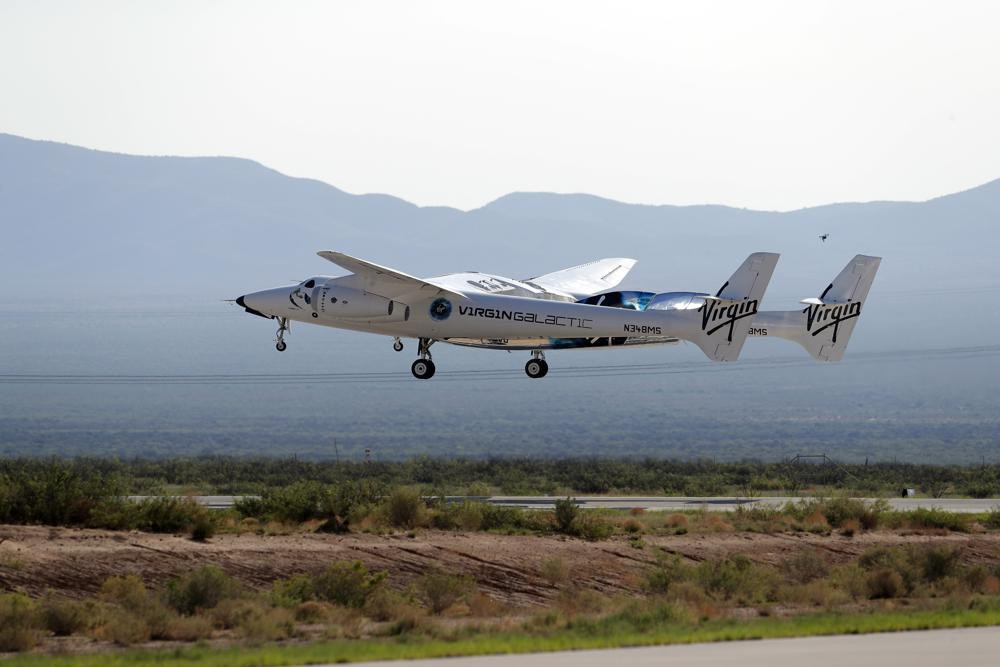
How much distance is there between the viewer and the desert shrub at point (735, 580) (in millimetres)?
32875

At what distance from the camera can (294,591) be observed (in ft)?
99.8

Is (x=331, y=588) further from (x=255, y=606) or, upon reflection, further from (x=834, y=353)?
(x=834, y=353)

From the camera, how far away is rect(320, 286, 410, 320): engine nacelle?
46.8 meters

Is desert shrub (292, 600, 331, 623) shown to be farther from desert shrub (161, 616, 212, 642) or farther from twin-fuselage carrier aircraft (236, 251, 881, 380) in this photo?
twin-fuselage carrier aircraft (236, 251, 881, 380)

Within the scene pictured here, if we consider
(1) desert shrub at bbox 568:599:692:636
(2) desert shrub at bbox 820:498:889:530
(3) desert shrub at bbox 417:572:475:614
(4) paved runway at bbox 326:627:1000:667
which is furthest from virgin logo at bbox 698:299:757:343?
(4) paved runway at bbox 326:627:1000:667

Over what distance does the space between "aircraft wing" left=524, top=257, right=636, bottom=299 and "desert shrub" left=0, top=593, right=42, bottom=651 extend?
25580 millimetres

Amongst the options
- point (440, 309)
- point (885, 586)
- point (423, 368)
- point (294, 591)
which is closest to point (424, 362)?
point (423, 368)

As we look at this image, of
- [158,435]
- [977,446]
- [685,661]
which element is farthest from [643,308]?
[158,435]

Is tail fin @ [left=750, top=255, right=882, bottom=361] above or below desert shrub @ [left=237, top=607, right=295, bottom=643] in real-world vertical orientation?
above

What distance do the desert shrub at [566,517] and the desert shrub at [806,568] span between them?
543 cm

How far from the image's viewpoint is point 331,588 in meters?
30.3

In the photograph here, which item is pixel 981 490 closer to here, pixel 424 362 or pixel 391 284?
pixel 424 362

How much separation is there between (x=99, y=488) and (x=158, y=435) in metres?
138

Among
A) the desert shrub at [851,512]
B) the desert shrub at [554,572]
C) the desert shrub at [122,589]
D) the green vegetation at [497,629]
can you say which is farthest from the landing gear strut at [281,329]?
the green vegetation at [497,629]
